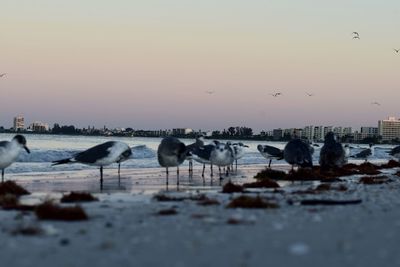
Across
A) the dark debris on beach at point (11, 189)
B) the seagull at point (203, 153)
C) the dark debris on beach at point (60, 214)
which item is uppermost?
the seagull at point (203, 153)

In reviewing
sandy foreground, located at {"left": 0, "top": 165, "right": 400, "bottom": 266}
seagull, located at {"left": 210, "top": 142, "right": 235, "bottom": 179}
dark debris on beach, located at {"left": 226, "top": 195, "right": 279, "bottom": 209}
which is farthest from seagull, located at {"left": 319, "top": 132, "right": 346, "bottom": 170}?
dark debris on beach, located at {"left": 226, "top": 195, "right": 279, "bottom": 209}

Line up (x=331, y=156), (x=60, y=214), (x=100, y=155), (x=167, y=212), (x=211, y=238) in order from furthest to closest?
(x=331, y=156) → (x=100, y=155) → (x=167, y=212) → (x=60, y=214) → (x=211, y=238)

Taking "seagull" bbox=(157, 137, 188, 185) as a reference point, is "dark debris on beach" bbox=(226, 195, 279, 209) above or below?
below

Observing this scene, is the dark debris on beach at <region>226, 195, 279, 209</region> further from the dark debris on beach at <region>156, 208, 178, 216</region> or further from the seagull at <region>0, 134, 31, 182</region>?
the seagull at <region>0, 134, 31, 182</region>

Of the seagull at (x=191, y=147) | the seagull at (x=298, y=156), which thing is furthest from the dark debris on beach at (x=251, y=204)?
the seagull at (x=191, y=147)

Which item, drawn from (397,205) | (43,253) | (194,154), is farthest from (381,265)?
(194,154)

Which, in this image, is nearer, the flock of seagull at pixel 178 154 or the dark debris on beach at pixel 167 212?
the dark debris on beach at pixel 167 212

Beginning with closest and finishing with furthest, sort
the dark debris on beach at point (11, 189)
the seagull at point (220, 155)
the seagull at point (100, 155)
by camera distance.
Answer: the dark debris on beach at point (11, 189) → the seagull at point (100, 155) → the seagull at point (220, 155)

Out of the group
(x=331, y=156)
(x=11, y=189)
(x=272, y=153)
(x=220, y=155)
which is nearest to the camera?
(x=11, y=189)

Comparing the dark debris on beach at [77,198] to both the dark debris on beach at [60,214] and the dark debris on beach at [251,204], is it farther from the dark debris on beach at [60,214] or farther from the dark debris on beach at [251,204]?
the dark debris on beach at [251,204]

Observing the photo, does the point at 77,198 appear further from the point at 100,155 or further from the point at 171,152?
the point at 171,152

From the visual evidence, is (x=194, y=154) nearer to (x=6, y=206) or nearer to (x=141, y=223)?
(x=6, y=206)

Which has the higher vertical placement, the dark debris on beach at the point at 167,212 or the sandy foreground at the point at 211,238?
the sandy foreground at the point at 211,238

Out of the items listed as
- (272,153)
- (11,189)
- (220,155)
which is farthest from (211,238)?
(272,153)
